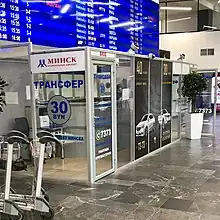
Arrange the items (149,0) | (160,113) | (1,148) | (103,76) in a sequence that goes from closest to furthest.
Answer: (1,148) < (103,76) < (160,113) < (149,0)

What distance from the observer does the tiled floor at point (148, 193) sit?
385cm

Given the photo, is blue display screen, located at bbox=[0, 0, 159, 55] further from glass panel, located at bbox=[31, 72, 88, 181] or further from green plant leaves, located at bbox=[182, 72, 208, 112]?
green plant leaves, located at bbox=[182, 72, 208, 112]

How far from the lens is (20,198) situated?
3660 mm

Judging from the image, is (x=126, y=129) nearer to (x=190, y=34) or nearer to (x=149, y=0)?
(x=149, y=0)

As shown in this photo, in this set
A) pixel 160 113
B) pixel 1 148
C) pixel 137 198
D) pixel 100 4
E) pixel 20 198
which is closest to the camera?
pixel 20 198

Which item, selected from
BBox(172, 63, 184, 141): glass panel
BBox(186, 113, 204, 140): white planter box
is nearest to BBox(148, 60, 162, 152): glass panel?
BBox(172, 63, 184, 141): glass panel

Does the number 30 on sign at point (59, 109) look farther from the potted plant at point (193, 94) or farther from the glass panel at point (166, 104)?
the potted plant at point (193, 94)

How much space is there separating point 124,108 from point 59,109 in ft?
4.24

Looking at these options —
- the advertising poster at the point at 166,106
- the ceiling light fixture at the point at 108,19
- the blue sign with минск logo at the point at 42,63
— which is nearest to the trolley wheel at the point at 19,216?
the blue sign with минск logo at the point at 42,63

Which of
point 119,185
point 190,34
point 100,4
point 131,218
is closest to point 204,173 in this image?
point 119,185

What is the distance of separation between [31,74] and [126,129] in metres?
2.00

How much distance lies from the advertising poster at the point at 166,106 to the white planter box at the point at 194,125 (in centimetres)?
83

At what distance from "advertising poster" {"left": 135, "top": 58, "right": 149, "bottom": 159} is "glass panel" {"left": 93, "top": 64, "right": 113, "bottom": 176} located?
959 millimetres

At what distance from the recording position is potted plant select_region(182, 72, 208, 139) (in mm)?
8402
